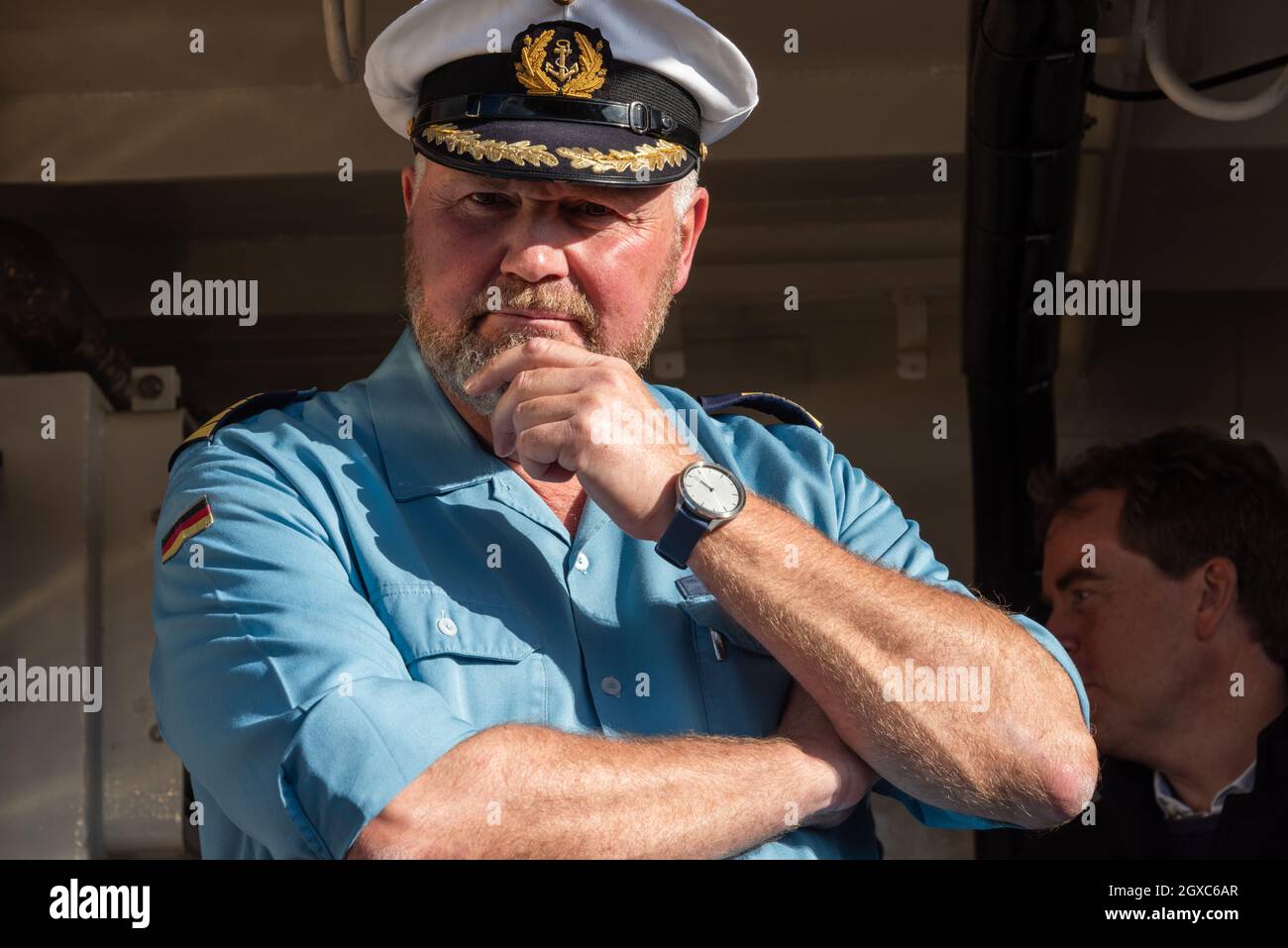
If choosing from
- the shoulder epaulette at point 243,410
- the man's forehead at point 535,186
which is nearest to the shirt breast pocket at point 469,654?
the shoulder epaulette at point 243,410

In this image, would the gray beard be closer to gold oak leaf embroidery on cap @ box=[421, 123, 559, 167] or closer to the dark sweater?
gold oak leaf embroidery on cap @ box=[421, 123, 559, 167]

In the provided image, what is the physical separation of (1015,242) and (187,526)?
2343 millimetres

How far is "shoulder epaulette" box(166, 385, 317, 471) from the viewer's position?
184 cm

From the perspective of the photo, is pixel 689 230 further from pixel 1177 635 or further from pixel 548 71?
pixel 1177 635

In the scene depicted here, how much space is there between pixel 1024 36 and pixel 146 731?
7.24ft

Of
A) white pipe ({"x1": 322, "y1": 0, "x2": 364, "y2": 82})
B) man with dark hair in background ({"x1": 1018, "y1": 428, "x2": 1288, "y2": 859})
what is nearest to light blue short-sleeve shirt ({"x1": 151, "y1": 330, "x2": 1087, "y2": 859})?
white pipe ({"x1": 322, "y1": 0, "x2": 364, "y2": 82})

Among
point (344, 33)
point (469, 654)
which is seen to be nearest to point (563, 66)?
point (469, 654)

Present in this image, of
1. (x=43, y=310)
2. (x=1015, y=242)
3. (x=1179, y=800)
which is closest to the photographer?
Answer: (x=1179, y=800)

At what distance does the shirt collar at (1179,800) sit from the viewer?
10.7 ft

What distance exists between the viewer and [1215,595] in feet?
11.4

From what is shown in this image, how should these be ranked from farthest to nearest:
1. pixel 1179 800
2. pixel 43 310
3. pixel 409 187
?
1. pixel 43 310
2. pixel 1179 800
3. pixel 409 187

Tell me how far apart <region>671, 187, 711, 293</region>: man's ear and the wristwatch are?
14.7 inches
